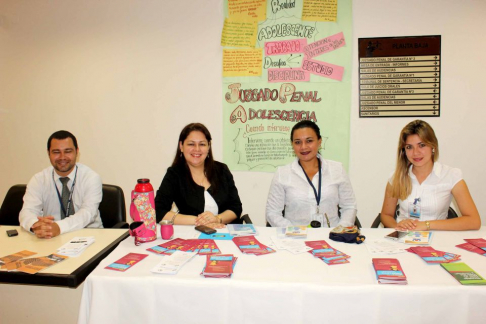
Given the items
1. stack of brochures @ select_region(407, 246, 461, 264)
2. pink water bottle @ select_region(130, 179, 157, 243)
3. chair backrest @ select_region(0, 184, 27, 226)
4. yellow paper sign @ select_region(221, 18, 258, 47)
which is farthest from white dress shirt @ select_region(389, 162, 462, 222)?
chair backrest @ select_region(0, 184, 27, 226)

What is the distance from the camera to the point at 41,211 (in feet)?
8.14

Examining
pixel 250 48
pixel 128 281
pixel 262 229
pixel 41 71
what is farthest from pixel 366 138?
pixel 41 71

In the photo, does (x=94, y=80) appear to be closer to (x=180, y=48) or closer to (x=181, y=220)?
(x=180, y=48)

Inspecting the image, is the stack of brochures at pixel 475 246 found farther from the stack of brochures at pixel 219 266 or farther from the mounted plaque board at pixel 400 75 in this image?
the mounted plaque board at pixel 400 75

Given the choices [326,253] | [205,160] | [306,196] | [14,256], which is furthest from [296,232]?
[14,256]

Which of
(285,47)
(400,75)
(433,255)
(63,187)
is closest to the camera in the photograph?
(433,255)

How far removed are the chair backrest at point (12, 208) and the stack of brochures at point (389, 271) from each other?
2.65m

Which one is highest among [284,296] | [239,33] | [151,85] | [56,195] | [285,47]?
[239,33]

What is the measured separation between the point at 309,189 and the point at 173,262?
1351mm

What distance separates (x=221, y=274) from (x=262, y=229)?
0.72 m

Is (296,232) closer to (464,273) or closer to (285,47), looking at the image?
(464,273)

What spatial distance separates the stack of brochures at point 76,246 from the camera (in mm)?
1748

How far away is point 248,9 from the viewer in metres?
3.24

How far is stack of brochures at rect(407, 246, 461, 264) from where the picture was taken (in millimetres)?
1595
